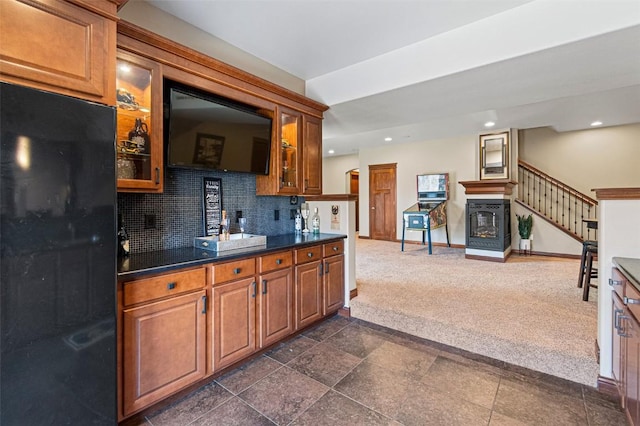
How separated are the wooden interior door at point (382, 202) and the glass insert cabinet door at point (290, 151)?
209 inches

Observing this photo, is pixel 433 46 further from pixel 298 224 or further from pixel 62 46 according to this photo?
pixel 62 46

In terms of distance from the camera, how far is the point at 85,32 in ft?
A: 4.73

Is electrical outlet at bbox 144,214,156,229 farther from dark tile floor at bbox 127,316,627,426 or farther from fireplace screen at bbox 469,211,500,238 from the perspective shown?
fireplace screen at bbox 469,211,500,238

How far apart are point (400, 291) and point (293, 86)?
2787mm

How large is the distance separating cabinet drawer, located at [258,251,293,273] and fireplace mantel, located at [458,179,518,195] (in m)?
4.47

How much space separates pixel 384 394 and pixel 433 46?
2.87 meters

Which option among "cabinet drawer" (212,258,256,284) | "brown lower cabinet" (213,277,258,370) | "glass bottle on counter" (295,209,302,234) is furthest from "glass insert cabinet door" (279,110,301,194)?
"brown lower cabinet" (213,277,258,370)

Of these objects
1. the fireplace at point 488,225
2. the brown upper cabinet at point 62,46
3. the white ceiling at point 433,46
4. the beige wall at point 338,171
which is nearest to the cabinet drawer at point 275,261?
the brown upper cabinet at point 62,46

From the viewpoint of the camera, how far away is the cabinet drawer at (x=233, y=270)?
80.1 inches

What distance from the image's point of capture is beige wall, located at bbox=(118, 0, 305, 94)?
6.82 feet

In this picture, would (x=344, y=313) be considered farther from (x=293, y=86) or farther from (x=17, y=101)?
(x=17, y=101)

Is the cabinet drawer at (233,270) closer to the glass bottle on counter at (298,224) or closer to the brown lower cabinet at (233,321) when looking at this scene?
the brown lower cabinet at (233,321)

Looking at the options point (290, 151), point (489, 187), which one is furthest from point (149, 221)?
point (489, 187)

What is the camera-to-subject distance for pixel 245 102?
2.57 meters
